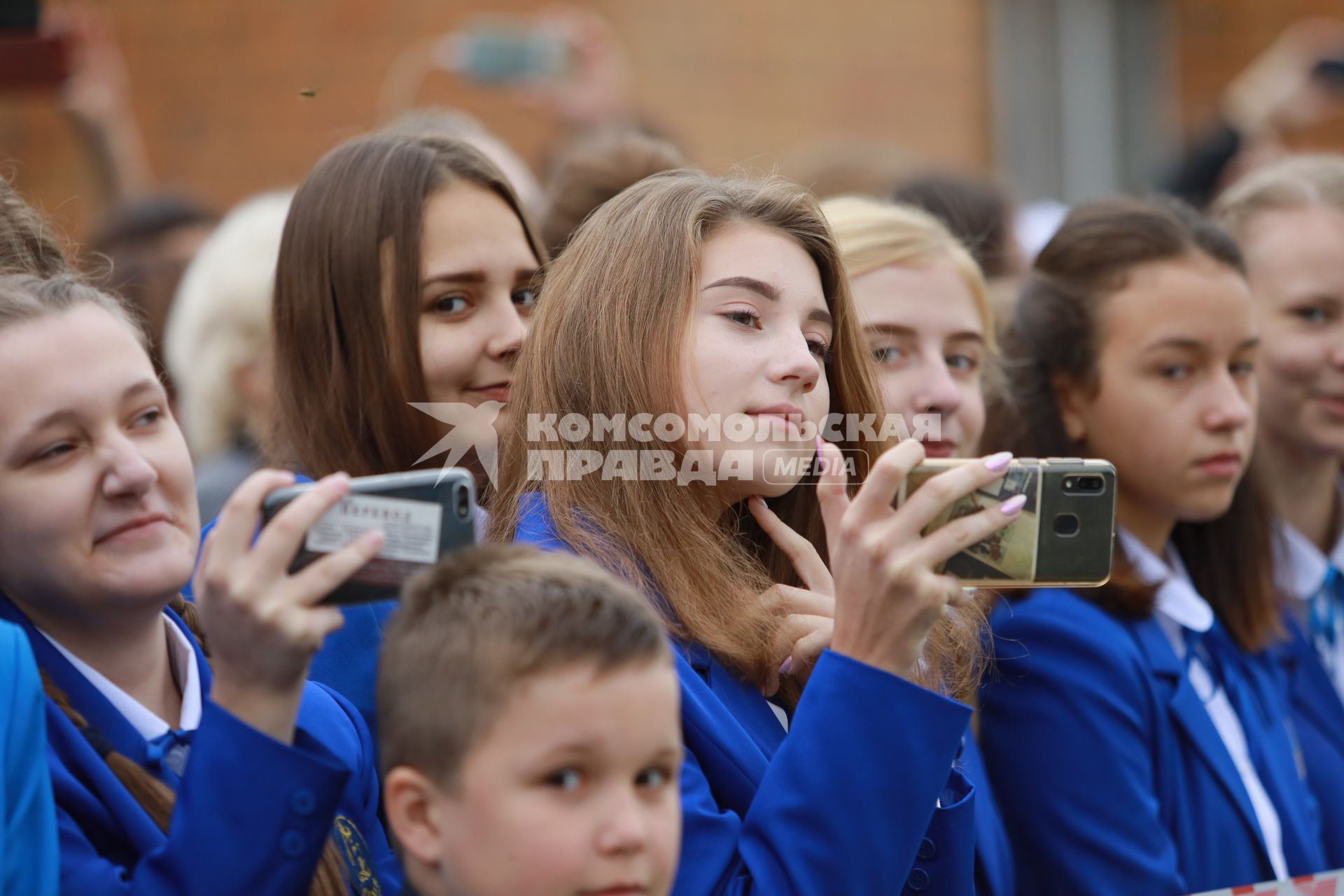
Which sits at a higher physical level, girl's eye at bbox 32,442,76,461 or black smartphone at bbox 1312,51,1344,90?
girl's eye at bbox 32,442,76,461

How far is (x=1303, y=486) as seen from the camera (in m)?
3.80

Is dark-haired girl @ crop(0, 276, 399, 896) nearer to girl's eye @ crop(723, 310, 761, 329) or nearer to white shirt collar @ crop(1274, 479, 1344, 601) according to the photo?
girl's eye @ crop(723, 310, 761, 329)

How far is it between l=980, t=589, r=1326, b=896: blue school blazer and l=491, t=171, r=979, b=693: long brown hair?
534 mm

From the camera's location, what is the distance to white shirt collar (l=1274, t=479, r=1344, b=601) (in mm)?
3605

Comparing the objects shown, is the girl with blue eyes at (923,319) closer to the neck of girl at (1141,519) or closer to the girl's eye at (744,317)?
the neck of girl at (1141,519)

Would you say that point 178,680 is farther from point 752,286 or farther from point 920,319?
point 920,319

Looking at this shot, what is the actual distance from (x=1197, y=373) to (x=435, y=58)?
5.68m

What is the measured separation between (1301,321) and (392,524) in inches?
110

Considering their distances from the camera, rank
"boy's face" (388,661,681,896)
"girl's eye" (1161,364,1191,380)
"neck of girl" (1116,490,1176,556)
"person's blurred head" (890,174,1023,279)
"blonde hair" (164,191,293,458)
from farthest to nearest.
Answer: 1. "person's blurred head" (890,174,1023,279)
2. "blonde hair" (164,191,293,458)
3. "neck of girl" (1116,490,1176,556)
4. "girl's eye" (1161,364,1191,380)
5. "boy's face" (388,661,681,896)

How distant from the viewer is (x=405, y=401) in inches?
105

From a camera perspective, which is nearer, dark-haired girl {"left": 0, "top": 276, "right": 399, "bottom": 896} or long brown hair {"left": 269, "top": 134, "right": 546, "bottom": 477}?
dark-haired girl {"left": 0, "top": 276, "right": 399, "bottom": 896}

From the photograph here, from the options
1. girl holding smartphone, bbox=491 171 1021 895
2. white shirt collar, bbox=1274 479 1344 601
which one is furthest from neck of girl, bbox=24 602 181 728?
white shirt collar, bbox=1274 479 1344 601

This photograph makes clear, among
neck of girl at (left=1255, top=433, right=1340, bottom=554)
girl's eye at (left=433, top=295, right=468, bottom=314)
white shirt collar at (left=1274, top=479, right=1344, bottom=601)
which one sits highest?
girl's eye at (left=433, top=295, right=468, bottom=314)

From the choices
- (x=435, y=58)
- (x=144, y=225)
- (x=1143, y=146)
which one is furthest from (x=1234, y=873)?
(x=1143, y=146)
